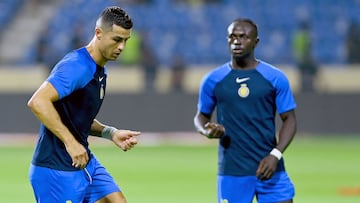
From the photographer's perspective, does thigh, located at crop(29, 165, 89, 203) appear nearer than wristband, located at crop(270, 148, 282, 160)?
Yes

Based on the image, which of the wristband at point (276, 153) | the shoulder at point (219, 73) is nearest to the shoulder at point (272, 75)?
the shoulder at point (219, 73)

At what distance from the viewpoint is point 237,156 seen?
8.85m

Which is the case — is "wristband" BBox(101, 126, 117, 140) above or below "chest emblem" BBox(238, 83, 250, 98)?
below

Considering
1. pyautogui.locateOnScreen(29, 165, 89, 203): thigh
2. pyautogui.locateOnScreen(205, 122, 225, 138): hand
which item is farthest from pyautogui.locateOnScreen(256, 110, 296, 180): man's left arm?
pyautogui.locateOnScreen(29, 165, 89, 203): thigh

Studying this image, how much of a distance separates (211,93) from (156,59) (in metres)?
17.0

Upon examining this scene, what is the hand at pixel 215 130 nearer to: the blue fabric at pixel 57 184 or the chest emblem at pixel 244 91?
the chest emblem at pixel 244 91

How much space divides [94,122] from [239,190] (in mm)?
1423

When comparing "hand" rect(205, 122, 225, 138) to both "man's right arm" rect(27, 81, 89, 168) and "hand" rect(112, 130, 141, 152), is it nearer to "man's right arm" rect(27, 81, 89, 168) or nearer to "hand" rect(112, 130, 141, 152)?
"hand" rect(112, 130, 141, 152)

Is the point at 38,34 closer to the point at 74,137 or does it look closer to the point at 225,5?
the point at 225,5

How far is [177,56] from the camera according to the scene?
86.1ft

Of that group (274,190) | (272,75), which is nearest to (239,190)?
(274,190)

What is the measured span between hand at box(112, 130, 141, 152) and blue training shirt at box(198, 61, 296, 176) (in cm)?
128

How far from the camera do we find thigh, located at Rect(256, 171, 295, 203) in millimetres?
8703

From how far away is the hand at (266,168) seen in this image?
8.57 m
